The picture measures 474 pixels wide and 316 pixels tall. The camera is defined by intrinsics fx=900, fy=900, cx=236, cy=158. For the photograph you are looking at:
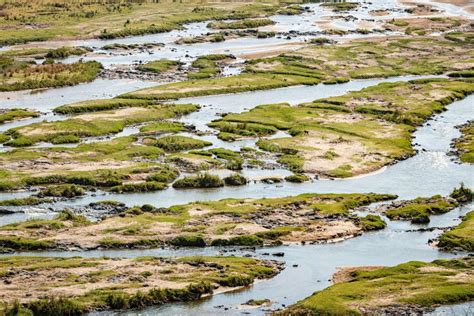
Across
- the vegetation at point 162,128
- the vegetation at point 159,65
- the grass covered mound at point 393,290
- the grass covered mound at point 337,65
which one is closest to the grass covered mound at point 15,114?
the vegetation at point 162,128

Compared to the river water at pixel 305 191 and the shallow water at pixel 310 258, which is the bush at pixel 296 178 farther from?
the shallow water at pixel 310 258

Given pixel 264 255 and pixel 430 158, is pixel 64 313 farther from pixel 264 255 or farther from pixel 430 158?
pixel 430 158

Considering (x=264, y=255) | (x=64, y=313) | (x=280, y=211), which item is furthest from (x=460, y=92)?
(x=64, y=313)

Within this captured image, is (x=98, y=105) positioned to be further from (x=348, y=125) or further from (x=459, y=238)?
(x=459, y=238)

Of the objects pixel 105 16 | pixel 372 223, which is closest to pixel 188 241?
pixel 372 223

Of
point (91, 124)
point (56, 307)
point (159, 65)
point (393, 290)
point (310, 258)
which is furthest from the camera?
point (159, 65)

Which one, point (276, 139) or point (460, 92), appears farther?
point (460, 92)

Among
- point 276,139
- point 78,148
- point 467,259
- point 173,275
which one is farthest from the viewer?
point 276,139
